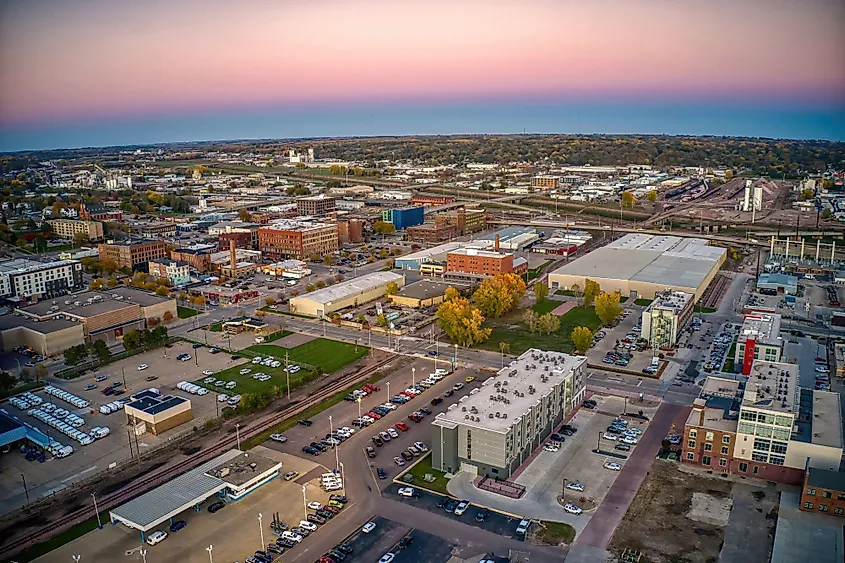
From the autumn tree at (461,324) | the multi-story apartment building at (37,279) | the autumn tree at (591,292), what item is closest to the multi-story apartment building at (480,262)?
the autumn tree at (591,292)

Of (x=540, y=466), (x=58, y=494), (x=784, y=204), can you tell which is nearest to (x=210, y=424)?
(x=58, y=494)

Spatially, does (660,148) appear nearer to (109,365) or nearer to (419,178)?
(419,178)

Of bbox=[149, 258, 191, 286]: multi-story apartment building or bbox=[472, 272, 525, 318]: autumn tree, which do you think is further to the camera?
bbox=[149, 258, 191, 286]: multi-story apartment building

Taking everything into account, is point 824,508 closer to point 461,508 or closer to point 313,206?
point 461,508

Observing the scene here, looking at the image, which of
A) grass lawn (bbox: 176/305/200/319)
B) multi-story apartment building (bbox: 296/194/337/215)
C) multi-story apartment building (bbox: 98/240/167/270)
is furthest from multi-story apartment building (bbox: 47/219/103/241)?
grass lawn (bbox: 176/305/200/319)

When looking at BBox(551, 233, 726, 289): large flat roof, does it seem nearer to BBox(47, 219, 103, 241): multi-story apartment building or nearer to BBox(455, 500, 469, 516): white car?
BBox(455, 500, 469, 516): white car

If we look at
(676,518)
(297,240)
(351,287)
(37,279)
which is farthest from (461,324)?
(37,279)
